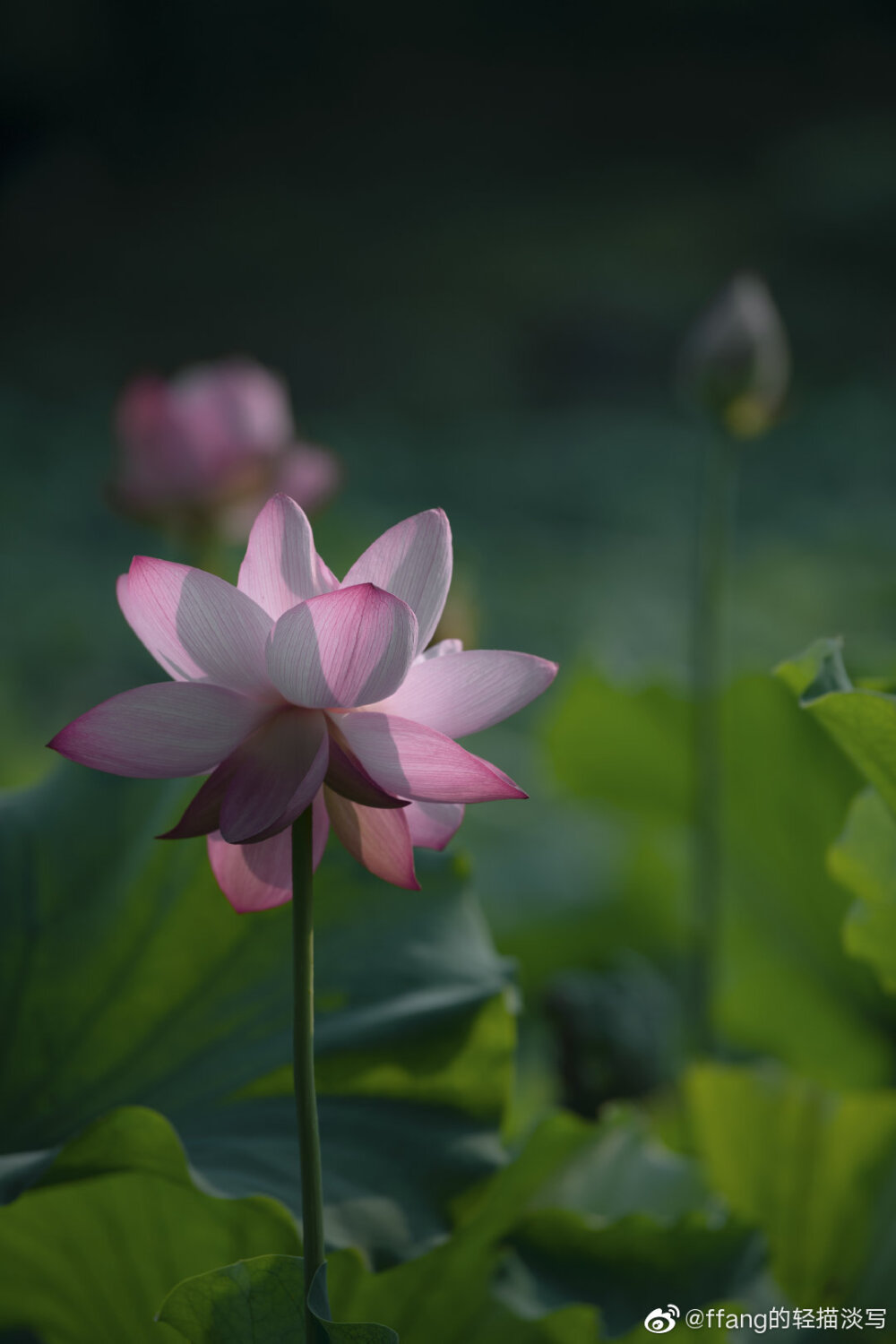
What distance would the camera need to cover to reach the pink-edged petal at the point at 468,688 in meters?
0.25

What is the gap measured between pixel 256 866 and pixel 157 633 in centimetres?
6

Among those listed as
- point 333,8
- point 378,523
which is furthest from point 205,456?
point 333,8

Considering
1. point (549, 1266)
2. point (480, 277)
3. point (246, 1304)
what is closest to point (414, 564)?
point (246, 1304)

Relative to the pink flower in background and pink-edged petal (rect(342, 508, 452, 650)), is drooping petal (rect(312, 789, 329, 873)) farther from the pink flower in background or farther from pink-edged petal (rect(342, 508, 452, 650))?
the pink flower in background

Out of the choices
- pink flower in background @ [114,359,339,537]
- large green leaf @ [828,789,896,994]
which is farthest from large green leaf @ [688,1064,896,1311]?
pink flower in background @ [114,359,339,537]

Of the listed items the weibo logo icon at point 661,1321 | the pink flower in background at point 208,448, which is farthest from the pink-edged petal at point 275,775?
the pink flower in background at point 208,448

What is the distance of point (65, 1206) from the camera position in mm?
376

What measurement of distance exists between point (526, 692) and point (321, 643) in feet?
0.15

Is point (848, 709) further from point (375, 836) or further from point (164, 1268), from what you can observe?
point (164, 1268)

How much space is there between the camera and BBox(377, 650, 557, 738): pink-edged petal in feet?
0.82

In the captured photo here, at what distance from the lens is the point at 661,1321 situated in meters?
0.37

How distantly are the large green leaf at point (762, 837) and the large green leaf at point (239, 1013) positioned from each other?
284mm

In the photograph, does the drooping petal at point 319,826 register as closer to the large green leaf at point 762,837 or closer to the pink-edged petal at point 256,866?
the pink-edged petal at point 256,866

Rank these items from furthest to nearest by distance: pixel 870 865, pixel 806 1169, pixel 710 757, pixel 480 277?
1. pixel 480 277
2. pixel 710 757
3. pixel 806 1169
4. pixel 870 865
